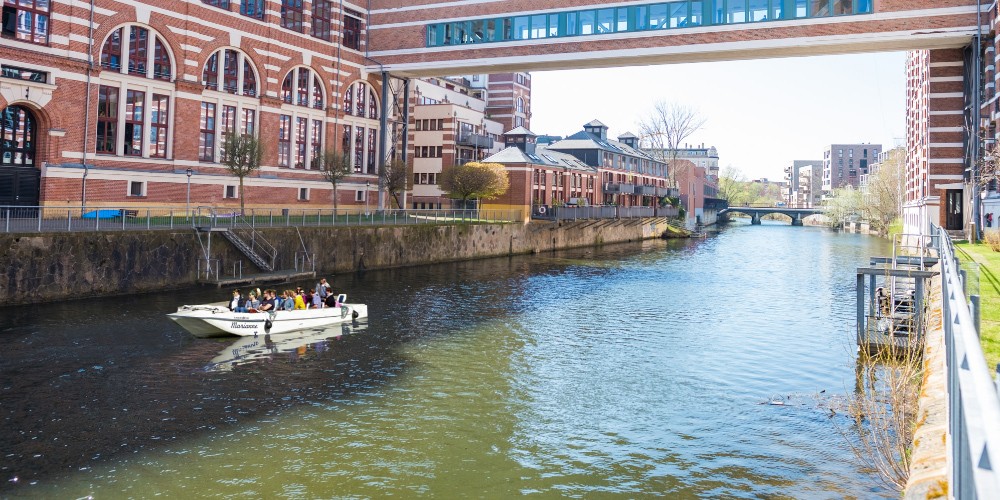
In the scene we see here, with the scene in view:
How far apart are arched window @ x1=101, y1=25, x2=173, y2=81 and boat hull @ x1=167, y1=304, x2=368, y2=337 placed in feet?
79.8

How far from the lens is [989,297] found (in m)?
16.9

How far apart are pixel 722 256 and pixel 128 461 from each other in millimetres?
59693

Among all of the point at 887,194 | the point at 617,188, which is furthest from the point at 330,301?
the point at 887,194

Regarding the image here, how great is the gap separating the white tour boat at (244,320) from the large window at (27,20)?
22.0 meters

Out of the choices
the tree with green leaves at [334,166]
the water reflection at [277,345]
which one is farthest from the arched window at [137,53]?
the water reflection at [277,345]

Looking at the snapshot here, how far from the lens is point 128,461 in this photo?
14062mm

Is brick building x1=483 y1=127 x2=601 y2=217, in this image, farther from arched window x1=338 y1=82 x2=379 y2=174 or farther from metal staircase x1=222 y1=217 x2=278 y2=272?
metal staircase x1=222 y1=217 x2=278 y2=272

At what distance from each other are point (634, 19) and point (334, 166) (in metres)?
22.8

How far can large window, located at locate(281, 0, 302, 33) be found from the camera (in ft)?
178

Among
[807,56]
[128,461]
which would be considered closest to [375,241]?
[807,56]

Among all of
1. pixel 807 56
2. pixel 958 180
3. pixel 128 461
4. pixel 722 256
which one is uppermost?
pixel 807 56

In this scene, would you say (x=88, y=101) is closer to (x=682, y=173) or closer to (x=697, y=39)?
(x=697, y=39)

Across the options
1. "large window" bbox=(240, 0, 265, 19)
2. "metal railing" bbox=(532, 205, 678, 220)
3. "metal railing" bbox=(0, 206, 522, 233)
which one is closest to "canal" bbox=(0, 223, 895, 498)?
"metal railing" bbox=(0, 206, 522, 233)

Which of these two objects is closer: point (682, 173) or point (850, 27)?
point (850, 27)
